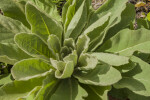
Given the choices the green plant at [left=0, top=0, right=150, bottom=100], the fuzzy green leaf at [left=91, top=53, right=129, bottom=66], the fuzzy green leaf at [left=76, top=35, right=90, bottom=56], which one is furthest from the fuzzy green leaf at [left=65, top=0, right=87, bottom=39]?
the fuzzy green leaf at [left=91, top=53, right=129, bottom=66]

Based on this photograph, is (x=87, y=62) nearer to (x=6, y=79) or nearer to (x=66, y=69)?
(x=66, y=69)

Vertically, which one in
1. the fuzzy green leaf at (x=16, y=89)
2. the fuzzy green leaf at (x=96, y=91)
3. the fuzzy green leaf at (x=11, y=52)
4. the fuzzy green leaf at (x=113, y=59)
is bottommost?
the fuzzy green leaf at (x=96, y=91)

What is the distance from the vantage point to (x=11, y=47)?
1312 millimetres

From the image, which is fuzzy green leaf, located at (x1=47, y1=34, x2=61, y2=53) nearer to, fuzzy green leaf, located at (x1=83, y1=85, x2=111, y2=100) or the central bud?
the central bud

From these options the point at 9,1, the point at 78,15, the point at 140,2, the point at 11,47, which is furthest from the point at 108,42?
the point at 140,2

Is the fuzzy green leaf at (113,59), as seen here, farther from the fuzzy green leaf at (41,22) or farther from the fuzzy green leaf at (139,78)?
the fuzzy green leaf at (41,22)

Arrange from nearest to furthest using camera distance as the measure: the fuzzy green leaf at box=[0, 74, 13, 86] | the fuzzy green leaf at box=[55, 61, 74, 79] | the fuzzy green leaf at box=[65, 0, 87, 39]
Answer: the fuzzy green leaf at box=[55, 61, 74, 79], the fuzzy green leaf at box=[65, 0, 87, 39], the fuzzy green leaf at box=[0, 74, 13, 86]

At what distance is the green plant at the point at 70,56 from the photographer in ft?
3.87

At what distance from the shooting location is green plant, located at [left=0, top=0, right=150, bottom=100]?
118 centimetres

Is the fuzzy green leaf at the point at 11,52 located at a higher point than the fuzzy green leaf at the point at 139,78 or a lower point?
higher

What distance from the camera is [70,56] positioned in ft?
3.83

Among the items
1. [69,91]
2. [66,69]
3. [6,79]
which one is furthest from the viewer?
[6,79]

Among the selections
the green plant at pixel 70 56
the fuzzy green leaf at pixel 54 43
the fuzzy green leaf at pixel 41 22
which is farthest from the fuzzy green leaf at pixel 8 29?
the fuzzy green leaf at pixel 54 43

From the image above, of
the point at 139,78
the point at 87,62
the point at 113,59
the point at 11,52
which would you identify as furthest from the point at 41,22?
the point at 139,78
